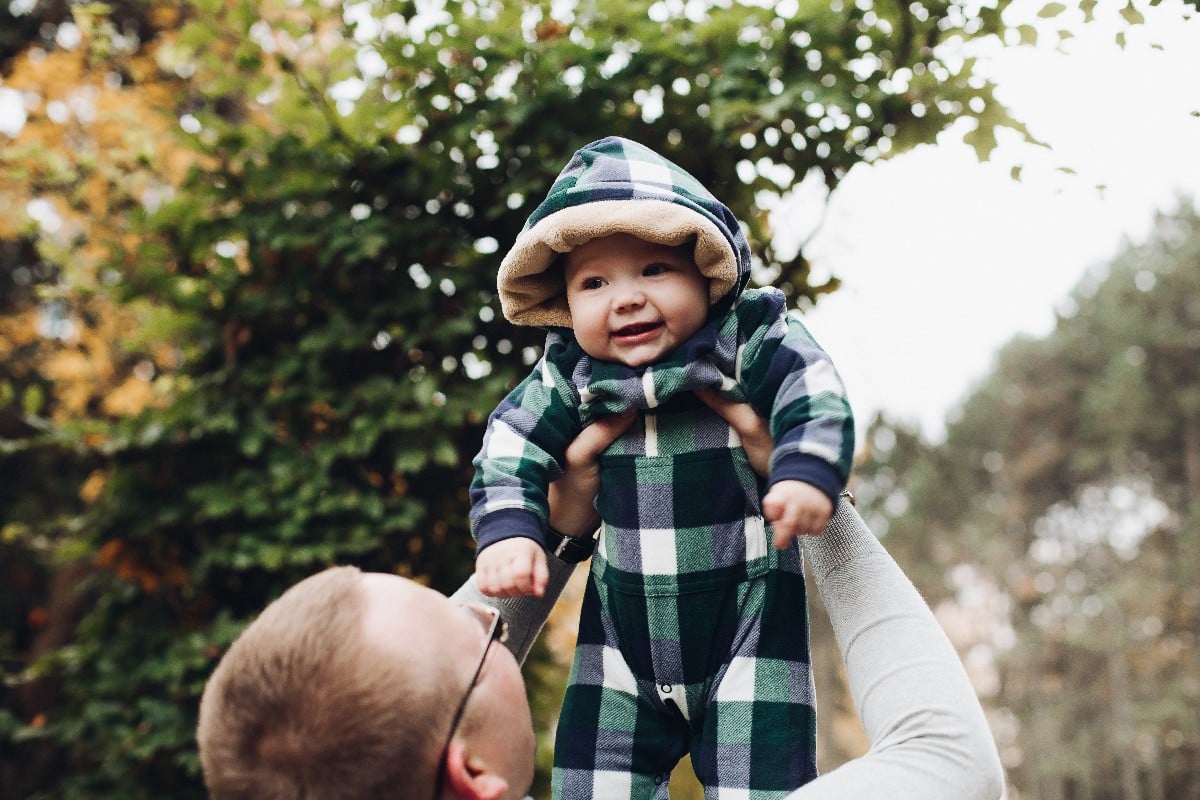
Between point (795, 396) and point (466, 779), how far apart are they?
663mm

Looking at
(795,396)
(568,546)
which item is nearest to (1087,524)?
(568,546)

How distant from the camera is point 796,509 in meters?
1.17

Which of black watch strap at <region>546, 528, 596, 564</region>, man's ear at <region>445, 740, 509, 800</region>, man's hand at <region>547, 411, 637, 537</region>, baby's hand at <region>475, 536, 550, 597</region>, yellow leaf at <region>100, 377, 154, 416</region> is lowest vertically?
man's ear at <region>445, 740, 509, 800</region>

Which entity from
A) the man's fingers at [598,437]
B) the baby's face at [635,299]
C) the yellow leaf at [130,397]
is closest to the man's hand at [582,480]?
the man's fingers at [598,437]

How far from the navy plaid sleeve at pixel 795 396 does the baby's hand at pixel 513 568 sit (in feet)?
1.23

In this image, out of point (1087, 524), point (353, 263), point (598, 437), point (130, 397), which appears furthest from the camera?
point (1087, 524)

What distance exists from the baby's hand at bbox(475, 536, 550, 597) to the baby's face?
13.4 inches

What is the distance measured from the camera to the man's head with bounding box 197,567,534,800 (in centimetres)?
113

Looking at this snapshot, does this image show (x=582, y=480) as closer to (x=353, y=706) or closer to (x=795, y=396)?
(x=795, y=396)

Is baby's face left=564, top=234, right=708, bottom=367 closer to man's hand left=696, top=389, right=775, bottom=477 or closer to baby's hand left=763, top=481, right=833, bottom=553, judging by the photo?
man's hand left=696, top=389, right=775, bottom=477

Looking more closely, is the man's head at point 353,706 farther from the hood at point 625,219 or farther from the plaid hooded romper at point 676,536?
the hood at point 625,219

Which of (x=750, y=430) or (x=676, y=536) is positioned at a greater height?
(x=750, y=430)

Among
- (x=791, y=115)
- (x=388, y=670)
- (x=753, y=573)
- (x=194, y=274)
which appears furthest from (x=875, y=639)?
(x=194, y=274)

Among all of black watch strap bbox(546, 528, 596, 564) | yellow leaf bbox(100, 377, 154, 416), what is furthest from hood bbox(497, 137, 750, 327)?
yellow leaf bbox(100, 377, 154, 416)
